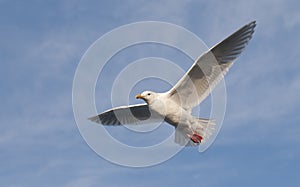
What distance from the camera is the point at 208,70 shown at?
2502 centimetres

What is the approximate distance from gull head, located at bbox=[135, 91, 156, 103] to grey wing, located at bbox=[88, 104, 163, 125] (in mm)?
737

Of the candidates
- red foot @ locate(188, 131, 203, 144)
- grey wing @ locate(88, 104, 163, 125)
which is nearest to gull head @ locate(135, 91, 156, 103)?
grey wing @ locate(88, 104, 163, 125)

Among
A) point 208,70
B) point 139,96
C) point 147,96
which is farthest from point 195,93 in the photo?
point 139,96

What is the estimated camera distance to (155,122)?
2647 centimetres

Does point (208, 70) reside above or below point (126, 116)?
below

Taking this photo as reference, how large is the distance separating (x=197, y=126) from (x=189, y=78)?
1.69 meters

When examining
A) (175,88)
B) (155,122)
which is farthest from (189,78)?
(155,122)

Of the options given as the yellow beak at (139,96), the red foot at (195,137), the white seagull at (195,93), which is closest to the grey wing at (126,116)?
the white seagull at (195,93)

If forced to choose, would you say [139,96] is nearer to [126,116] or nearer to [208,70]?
[126,116]

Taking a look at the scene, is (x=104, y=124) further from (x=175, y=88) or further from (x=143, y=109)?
(x=175, y=88)

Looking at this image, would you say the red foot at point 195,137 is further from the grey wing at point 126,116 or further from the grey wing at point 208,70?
the grey wing at point 126,116

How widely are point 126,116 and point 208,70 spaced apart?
4.04 meters

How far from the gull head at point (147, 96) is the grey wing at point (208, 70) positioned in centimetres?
55

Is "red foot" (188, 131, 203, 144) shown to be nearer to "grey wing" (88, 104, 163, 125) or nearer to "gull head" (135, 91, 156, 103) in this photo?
"grey wing" (88, 104, 163, 125)
